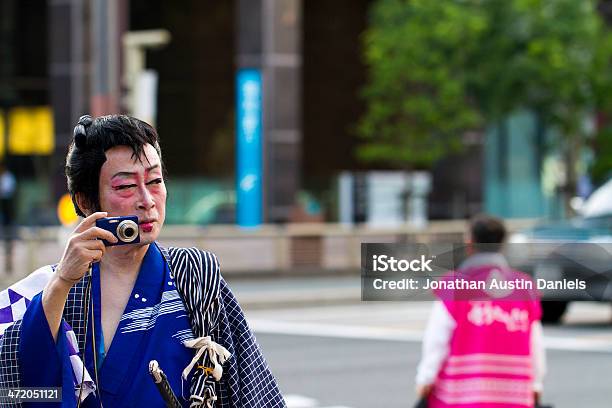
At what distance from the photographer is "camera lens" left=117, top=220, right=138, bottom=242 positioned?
304 centimetres

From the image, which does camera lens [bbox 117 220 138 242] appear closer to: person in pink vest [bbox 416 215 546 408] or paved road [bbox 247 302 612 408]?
person in pink vest [bbox 416 215 546 408]

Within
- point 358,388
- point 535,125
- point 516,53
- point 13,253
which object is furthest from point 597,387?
point 535,125

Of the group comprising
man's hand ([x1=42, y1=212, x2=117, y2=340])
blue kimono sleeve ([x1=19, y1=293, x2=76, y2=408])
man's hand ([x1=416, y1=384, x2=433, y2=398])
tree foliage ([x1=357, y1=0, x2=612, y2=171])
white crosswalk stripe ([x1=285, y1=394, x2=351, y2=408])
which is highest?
tree foliage ([x1=357, y1=0, x2=612, y2=171])

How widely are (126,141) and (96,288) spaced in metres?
0.37

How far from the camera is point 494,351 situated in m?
5.59

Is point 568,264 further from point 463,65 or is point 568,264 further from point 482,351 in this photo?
point 463,65

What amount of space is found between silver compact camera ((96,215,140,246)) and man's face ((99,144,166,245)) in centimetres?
10

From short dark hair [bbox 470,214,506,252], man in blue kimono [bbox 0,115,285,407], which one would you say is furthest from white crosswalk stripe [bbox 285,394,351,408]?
man in blue kimono [bbox 0,115,285,407]

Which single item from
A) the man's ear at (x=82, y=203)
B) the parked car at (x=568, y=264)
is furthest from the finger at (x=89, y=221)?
the parked car at (x=568, y=264)

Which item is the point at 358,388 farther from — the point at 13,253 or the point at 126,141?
the point at 13,253

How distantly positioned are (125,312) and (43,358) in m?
0.23

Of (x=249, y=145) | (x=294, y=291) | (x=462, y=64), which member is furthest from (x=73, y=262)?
(x=462, y=64)

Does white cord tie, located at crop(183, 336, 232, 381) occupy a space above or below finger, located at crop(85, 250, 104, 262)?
below

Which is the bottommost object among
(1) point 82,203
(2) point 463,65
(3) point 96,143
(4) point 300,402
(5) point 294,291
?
(5) point 294,291
